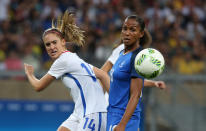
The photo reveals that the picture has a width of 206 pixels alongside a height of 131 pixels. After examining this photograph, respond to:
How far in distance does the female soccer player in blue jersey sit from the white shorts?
197 mm

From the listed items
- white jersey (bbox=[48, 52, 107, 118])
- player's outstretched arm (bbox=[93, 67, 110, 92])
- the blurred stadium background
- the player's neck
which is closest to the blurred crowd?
the blurred stadium background

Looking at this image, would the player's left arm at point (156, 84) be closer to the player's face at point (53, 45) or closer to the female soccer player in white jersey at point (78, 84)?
the female soccer player in white jersey at point (78, 84)

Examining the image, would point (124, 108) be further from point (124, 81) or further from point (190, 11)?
point (190, 11)

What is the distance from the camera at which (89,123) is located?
207 inches

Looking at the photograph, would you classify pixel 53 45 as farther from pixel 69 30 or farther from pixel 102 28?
pixel 102 28

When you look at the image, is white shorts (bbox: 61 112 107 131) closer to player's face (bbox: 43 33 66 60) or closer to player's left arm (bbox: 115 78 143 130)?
player's left arm (bbox: 115 78 143 130)

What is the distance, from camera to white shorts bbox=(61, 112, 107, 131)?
17.3ft

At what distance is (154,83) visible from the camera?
601 centimetres

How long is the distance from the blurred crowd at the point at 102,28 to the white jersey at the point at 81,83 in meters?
4.00

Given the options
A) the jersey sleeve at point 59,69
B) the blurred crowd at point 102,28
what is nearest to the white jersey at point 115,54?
the jersey sleeve at point 59,69

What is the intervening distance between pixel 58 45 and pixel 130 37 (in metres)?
1.04

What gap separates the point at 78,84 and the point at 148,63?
95cm

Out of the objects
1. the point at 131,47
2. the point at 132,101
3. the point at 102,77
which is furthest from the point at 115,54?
the point at 132,101

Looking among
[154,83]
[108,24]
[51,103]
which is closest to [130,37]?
[154,83]
